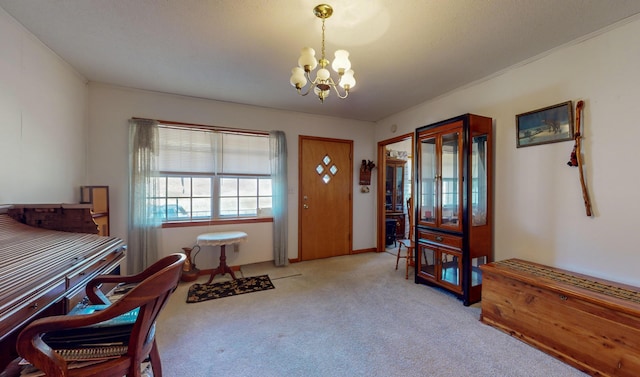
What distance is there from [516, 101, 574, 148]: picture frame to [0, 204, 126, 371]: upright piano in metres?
3.59

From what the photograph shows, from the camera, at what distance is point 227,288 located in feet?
10.1

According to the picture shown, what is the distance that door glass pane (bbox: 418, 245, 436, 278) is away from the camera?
309 centimetres

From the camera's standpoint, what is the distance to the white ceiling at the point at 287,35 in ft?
5.95

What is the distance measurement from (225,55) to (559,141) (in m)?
3.20

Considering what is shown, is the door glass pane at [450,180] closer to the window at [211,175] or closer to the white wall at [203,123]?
the white wall at [203,123]

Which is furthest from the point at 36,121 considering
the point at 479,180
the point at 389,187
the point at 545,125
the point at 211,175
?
the point at 389,187

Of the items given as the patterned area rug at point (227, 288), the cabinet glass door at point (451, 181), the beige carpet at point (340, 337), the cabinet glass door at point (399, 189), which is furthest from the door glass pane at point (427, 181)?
the cabinet glass door at point (399, 189)

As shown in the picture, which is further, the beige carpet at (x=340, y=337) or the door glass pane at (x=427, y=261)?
the door glass pane at (x=427, y=261)

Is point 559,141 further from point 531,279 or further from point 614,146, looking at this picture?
point 531,279

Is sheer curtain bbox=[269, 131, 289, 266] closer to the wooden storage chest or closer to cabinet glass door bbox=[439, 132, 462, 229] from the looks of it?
cabinet glass door bbox=[439, 132, 462, 229]

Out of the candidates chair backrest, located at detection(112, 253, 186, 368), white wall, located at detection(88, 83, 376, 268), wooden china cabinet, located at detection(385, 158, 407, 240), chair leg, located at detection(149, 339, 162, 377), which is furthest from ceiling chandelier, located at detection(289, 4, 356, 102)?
wooden china cabinet, located at detection(385, 158, 407, 240)

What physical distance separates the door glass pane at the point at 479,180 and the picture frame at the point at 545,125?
324mm

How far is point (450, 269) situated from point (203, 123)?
3698 millimetres

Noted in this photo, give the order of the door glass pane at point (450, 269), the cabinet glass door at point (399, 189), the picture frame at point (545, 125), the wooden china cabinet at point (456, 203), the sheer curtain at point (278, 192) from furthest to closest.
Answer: the cabinet glass door at point (399, 189) < the sheer curtain at point (278, 192) < the door glass pane at point (450, 269) < the wooden china cabinet at point (456, 203) < the picture frame at point (545, 125)
